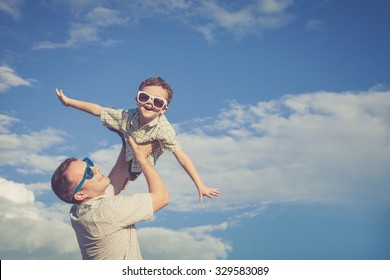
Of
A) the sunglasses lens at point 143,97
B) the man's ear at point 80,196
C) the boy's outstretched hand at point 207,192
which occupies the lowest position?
the man's ear at point 80,196

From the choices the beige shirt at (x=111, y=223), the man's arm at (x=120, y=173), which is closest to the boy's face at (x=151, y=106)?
the man's arm at (x=120, y=173)

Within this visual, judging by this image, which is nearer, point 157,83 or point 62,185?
point 62,185

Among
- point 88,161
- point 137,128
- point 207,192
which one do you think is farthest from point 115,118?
point 88,161

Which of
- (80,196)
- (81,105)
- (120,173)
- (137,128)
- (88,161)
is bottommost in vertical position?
(80,196)

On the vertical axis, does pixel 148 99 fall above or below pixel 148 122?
above

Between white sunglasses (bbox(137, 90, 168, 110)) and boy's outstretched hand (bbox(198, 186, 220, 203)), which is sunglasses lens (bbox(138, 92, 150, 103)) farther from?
boy's outstretched hand (bbox(198, 186, 220, 203))

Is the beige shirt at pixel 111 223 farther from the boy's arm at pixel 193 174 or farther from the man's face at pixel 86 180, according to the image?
the boy's arm at pixel 193 174

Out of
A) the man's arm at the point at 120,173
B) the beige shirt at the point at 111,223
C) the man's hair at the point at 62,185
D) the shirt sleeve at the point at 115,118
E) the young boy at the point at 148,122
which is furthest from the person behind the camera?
the shirt sleeve at the point at 115,118

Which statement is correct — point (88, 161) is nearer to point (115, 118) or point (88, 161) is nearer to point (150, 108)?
point (150, 108)

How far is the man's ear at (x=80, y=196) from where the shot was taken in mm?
5711

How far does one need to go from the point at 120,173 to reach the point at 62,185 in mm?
2781

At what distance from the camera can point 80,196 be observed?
5.76 meters

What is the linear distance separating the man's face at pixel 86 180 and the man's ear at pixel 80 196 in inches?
1.2
